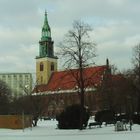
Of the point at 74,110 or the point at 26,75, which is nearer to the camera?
the point at 74,110

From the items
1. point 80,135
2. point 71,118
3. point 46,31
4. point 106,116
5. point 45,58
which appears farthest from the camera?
point 45,58

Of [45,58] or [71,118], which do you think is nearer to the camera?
[71,118]

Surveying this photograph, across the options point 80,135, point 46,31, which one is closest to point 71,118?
point 80,135

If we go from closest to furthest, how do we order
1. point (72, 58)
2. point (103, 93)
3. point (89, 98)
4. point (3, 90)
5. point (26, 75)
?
point (72, 58) < point (103, 93) < point (89, 98) < point (3, 90) < point (26, 75)

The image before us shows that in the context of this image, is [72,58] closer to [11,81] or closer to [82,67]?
[82,67]

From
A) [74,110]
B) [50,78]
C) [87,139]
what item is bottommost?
[87,139]

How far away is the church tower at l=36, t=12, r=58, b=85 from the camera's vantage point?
162m

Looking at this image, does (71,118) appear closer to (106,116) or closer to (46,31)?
(106,116)

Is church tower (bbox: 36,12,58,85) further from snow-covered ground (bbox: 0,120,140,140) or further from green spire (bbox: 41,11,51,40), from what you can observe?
snow-covered ground (bbox: 0,120,140,140)

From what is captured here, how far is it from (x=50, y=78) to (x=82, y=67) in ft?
398

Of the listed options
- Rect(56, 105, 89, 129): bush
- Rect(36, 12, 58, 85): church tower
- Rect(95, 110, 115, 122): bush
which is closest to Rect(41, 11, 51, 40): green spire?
Rect(36, 12, 58, 85): church tower

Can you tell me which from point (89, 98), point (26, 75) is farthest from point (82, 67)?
point (26, 75)

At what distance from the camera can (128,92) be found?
60969 millimetres

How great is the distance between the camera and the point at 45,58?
169 metres
